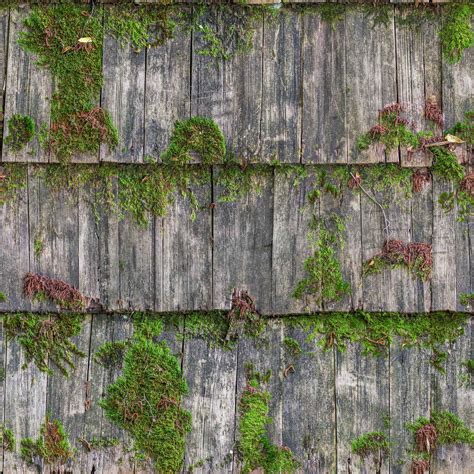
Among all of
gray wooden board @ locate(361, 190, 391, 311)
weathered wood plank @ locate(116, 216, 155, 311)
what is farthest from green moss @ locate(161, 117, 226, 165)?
gray wooden board @ locate(361, 190, 391, 311)

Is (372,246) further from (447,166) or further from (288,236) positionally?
(447,166)

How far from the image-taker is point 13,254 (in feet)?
9.54

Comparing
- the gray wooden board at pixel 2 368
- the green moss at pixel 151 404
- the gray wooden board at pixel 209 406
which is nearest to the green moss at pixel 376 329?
the gray wooden board at pixel 209 406

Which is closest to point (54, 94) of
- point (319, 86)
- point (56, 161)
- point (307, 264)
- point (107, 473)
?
point (56, 161)

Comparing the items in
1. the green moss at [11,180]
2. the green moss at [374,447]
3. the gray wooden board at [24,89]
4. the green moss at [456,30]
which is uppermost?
the green moss at [456,30]

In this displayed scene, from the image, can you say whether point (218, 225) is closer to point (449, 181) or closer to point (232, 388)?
point (232, 388)

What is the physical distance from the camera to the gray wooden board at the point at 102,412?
2943 mm

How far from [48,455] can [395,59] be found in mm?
2804

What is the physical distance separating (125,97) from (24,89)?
52 cm

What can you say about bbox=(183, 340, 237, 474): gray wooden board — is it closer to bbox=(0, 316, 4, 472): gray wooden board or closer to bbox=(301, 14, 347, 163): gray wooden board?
bbox=(0, 316, 4, 472): gray wooden board

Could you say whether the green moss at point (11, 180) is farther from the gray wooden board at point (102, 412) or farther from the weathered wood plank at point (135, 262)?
the gray wooden board at point (102, 412)

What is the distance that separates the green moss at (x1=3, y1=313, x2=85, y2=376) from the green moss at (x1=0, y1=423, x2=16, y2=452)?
0.37 meters

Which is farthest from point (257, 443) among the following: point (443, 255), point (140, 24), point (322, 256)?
point (140, 24)

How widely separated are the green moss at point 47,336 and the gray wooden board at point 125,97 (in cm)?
92
